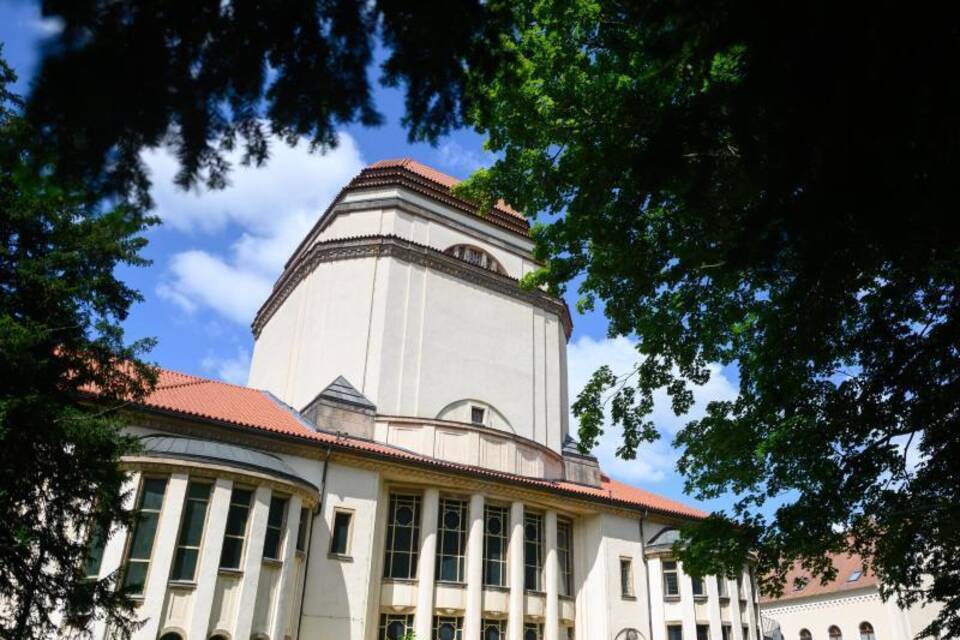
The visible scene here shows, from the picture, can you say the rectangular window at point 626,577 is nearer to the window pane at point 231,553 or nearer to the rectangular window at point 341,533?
the rectangular window at point 341,533

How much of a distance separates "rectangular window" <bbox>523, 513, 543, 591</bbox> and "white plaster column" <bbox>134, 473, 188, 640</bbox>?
1128 centimetres

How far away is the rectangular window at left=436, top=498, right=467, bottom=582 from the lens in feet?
69.9

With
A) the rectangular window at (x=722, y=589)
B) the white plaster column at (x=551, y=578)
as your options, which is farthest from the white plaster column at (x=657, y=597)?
the white plaster column at (x=551, y=578)

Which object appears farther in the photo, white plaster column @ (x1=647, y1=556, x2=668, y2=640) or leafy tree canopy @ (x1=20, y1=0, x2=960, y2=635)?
white plaster column @ (x1=647, y1=556, x2=668, y2=640)

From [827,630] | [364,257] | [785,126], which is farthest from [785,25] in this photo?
[827,630]

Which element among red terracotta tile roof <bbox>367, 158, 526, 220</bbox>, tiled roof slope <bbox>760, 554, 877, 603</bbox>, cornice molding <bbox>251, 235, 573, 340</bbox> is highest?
red terracotta tile roof <bbox>367, 158, 526, 220</bbox>

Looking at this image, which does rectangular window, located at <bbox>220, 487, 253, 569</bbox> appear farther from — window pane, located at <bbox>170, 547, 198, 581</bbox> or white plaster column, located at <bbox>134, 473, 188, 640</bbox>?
white plaster column, located at <bbox>134, 473, 188, 640</bbox>

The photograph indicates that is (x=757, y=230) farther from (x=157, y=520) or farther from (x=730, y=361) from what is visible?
(x=157, y=520)

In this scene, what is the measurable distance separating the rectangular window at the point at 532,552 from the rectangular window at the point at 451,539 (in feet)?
8.00

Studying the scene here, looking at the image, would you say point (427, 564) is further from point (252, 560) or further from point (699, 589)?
point (699, 589)

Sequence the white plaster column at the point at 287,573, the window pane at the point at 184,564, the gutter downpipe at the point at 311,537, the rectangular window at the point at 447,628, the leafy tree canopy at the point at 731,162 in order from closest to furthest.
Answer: the leafy tree canopy at the point at 731,162 → the window pane at the point at 184,564 → the white plaster column at the point at 287,573 → the gutter downpipe at the point at 311,537 → the rectangular window at the point at 447,628

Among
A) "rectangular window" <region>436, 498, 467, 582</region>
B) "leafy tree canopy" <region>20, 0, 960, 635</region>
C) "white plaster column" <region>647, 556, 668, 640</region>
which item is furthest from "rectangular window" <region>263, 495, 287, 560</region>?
"white plaster column" <region>647, 556, 668, 640</region>

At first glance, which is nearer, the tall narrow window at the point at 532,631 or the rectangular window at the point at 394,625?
the rectangular window at the point at 394,625

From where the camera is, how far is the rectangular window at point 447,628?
2052 cm
